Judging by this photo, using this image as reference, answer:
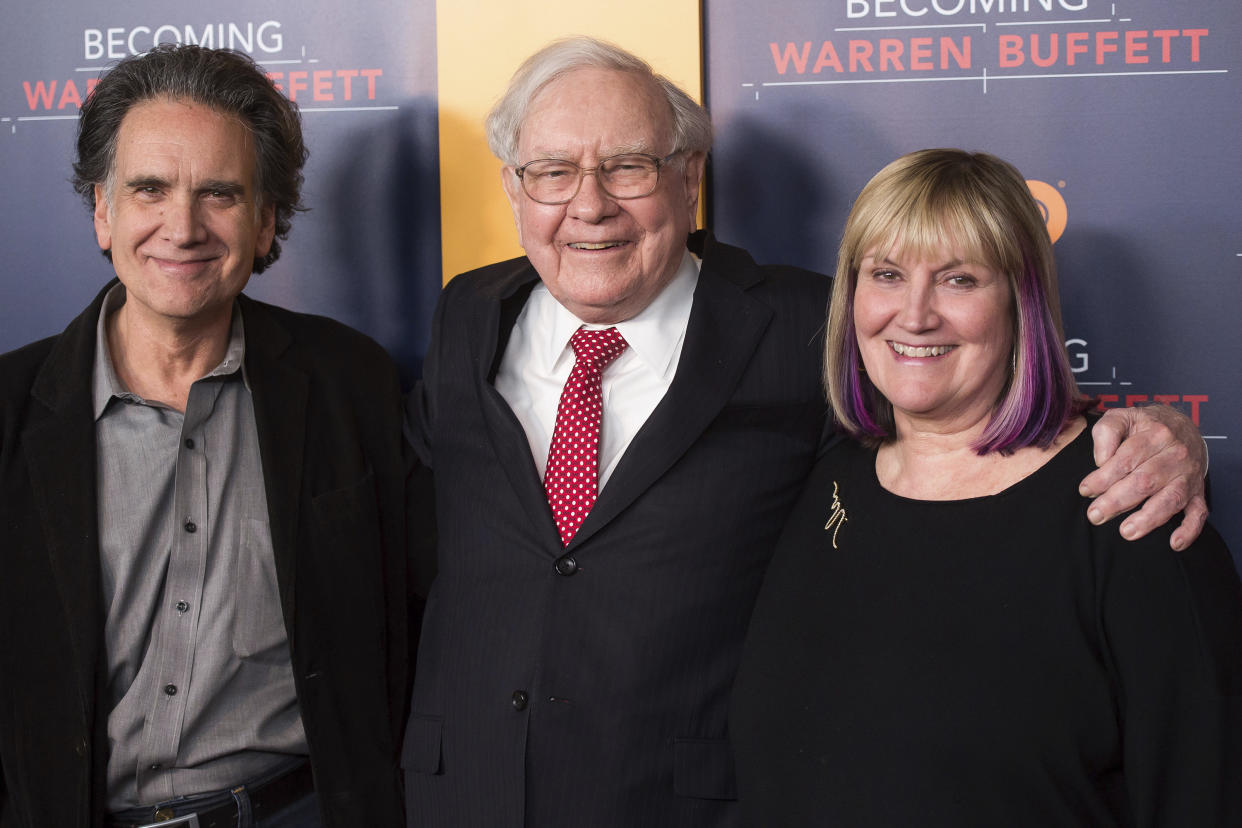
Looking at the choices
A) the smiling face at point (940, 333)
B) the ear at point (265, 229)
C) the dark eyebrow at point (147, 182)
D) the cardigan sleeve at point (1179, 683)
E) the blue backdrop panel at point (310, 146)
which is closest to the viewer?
the cardigan sleeve at point (1179, 683)

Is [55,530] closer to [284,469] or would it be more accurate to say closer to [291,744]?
[284,469]

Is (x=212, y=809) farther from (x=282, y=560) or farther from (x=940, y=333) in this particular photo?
(x=940, y=333)

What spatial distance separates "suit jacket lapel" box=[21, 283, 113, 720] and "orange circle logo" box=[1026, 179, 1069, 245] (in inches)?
80.3

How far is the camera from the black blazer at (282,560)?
1.96 metres

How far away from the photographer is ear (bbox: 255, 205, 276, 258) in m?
2.28

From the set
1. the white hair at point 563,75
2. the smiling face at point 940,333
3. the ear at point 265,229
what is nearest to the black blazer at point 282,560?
the ear at point 265,229

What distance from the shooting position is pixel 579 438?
2.00 metres

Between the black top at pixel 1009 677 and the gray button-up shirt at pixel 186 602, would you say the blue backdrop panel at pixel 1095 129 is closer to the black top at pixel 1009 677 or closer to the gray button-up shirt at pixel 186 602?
the black top at pixel 1009 677

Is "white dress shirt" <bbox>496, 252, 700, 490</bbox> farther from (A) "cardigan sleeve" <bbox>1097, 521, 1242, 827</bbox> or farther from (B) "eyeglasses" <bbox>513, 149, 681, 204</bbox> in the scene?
(A) "cardigan sleeve" <bbox>1097, 521, 1242, 827</bbox>

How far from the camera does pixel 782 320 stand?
6.89 feet

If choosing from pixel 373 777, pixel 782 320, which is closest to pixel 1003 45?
pixel 782 320

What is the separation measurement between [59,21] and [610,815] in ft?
7.91

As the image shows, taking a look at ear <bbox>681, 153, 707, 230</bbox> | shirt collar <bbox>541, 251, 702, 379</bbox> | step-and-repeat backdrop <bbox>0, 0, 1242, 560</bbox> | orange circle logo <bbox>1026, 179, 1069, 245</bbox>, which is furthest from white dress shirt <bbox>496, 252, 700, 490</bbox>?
orange circle logo <bbox>1026, 179, 1069, 245</bbox>

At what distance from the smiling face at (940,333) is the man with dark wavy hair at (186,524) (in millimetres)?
1090
